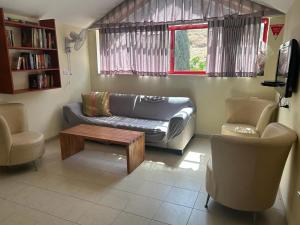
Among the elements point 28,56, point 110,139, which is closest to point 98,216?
point 110,139

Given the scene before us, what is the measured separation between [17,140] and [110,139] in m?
1.21

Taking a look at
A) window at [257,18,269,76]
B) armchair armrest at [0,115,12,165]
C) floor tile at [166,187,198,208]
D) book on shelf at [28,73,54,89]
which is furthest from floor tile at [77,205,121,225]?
window at [257,18,269,76]

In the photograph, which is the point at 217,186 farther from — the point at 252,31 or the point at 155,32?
the point at 155,32

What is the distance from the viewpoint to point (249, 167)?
1.84 meters

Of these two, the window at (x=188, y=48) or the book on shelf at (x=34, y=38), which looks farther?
the window at (x=188, y=48)

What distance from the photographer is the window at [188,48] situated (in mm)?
4074

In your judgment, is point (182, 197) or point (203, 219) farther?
point (182, 197)

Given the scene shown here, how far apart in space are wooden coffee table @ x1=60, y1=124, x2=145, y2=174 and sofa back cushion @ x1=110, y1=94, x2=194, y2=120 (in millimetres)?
934

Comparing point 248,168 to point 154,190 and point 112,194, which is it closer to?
point 154,190

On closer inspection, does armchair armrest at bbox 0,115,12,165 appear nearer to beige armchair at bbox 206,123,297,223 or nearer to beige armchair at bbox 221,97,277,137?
beige armchair at bbox 206,123,297,223

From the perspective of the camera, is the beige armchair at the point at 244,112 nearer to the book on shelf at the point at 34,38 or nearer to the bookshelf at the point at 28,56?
the bookshelf at the point at 28,56

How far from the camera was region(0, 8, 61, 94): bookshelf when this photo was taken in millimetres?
3145

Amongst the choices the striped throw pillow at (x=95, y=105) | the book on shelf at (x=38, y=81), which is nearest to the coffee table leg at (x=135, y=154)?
the striped throw pillow at (x=95, y=105)

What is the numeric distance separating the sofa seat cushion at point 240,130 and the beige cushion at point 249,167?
3.41 feet
